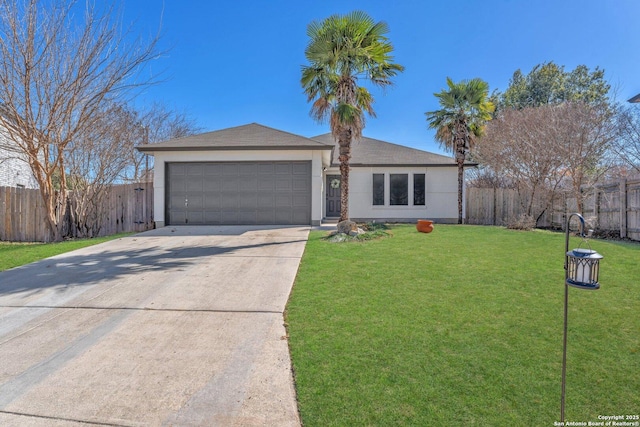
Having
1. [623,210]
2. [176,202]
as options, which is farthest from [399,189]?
[176,202]

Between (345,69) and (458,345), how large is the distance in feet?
27.8

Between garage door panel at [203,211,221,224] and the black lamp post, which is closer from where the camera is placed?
the black lamp post

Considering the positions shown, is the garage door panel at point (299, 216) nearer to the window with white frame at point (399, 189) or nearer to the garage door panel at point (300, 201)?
the garage door panel at point (300, 201)

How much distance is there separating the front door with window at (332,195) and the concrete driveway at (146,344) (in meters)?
9.32

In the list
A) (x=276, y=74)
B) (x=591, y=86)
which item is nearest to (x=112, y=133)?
(x=276, y=74)

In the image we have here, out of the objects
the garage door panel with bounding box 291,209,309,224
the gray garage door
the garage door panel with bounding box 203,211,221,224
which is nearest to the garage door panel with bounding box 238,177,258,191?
the gray garage door

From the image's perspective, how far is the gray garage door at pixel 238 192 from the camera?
1160 cm

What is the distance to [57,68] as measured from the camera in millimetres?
9086

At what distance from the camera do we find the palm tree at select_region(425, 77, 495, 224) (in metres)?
14.6

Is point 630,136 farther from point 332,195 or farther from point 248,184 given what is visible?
point 248,184

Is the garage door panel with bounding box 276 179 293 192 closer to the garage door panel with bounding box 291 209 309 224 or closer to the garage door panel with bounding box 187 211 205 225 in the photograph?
the garage door panel with bounding box 291 209 309 224

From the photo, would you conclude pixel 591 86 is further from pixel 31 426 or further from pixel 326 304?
pixel 31 426

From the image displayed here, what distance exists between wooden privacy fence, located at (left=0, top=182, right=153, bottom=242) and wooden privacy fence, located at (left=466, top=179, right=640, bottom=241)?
14.2 meters

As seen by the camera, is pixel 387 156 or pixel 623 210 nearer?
Answer: pixel 623 210
